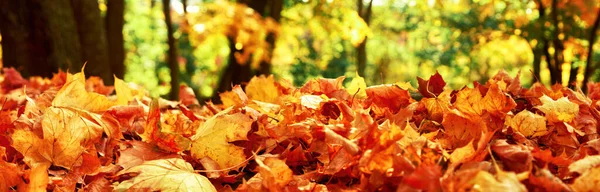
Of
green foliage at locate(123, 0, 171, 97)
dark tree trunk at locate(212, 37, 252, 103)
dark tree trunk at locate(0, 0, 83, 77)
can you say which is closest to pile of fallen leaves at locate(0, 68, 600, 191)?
dark tree trunk at locate(0, 0, 83, 77)

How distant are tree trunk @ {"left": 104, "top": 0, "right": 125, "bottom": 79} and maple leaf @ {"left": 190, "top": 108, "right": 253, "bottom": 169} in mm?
6996

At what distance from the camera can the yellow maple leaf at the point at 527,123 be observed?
3.89 ft

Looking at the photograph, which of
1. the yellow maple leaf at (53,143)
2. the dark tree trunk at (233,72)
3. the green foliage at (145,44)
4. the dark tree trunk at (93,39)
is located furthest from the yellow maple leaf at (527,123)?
the green foliage at (145,44)

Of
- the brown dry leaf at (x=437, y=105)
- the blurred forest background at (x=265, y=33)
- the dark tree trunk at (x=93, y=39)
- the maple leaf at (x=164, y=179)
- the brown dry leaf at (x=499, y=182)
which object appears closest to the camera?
the brown dry leaf at (x=499, y=182)

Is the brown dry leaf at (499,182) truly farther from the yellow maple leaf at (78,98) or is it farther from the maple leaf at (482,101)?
the yellow maple leaf at (78,98)

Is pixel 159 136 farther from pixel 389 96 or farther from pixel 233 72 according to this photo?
pixel 233 72

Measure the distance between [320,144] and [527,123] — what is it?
409 mm

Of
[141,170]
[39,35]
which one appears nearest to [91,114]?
[141,170]

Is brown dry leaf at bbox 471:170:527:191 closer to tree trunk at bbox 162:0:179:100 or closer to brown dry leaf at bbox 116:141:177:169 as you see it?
brown dry leaf at bbox 116:141:177:169

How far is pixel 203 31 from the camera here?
28.7 ft

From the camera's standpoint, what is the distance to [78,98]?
1.44 metres

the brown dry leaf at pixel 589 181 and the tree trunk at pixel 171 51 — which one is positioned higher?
the brown dry leaf at pixel 589 181

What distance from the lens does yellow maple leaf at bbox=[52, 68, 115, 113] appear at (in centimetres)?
140

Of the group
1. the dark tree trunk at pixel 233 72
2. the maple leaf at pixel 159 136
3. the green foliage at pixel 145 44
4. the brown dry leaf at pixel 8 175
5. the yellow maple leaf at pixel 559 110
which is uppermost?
the yellow maple leaf at pixel 559 110
